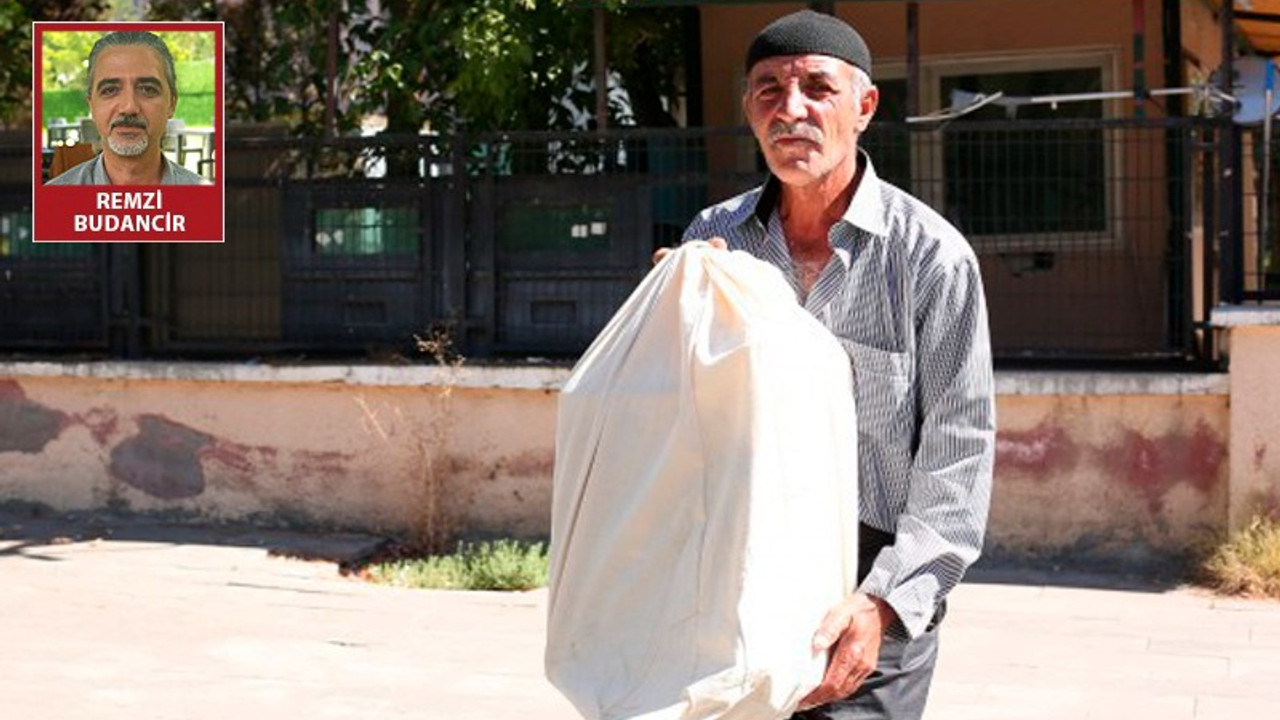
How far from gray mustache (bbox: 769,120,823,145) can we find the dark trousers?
2.07 feet

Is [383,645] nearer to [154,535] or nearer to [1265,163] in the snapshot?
[154,535]

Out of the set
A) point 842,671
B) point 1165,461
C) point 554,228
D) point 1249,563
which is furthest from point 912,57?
point 842,671

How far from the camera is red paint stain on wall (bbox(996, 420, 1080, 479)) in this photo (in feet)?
32.5

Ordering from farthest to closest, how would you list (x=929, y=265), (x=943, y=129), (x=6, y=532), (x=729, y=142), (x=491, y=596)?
(x=729, y=142), (x=6, y=532), (x=943, y=129), (x=491, y=596), (x=929, y=265)

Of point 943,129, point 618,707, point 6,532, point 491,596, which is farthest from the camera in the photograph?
point 6,532

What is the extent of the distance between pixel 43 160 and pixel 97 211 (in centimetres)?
43

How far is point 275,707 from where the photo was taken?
7.04 m

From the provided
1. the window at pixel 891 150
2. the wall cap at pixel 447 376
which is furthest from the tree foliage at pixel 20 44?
the window at pixel 891 150

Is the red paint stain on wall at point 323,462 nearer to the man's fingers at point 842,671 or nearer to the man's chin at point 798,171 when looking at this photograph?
the man's chin at point 798,171

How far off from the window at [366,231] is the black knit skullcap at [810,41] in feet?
25.5

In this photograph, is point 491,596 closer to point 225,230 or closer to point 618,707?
point 225,230

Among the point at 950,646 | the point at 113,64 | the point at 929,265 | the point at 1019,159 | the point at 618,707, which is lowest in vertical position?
the point at 950,646

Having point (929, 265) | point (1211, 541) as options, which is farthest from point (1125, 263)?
point (929, 265)

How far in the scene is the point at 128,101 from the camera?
37.7ft
